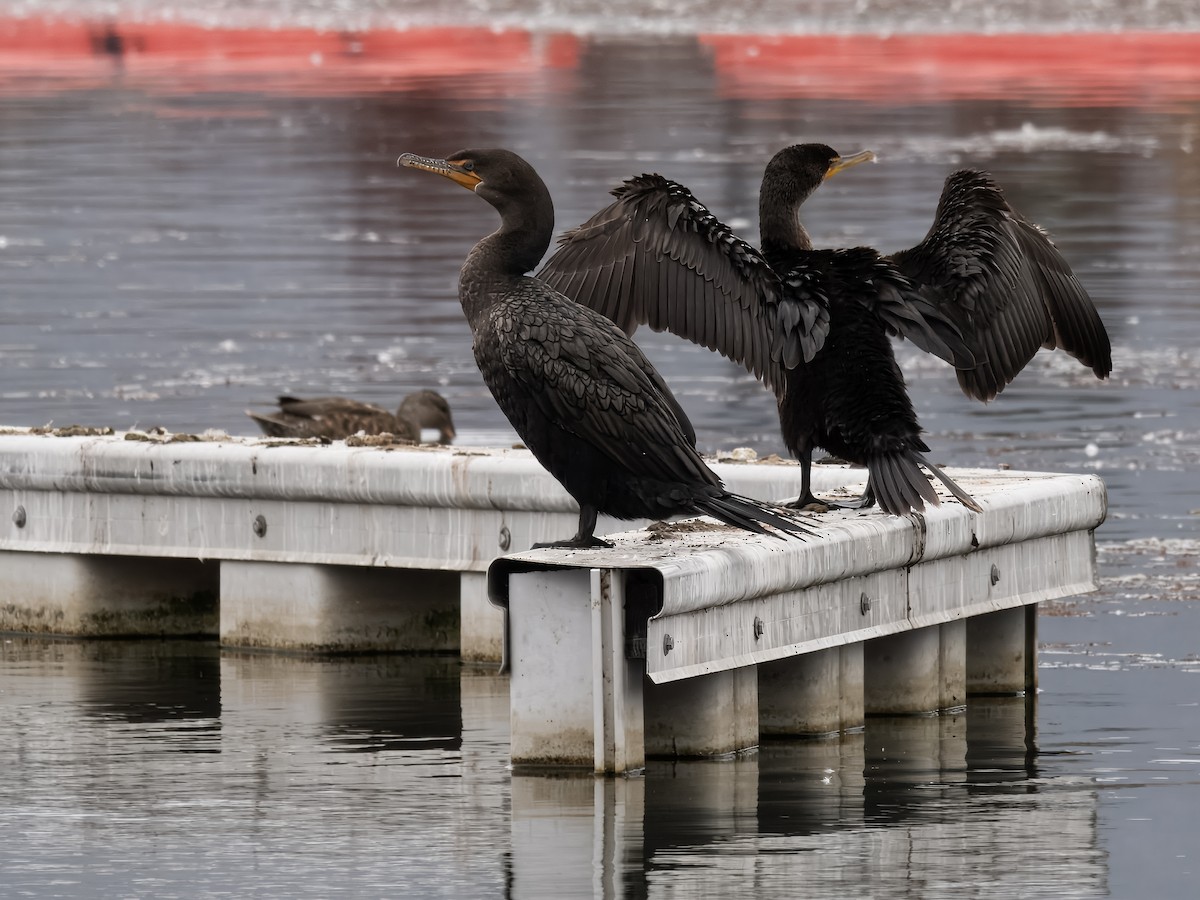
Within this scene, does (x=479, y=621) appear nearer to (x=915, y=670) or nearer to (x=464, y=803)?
(x=915, y=670)

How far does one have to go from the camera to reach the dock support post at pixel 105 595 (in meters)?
12.1

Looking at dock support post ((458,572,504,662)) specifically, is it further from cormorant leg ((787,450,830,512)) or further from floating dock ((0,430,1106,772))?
cormorant leg ((787,450,830,512))

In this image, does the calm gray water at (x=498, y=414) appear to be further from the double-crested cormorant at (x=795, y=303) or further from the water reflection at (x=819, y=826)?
the double-crested cormorant at (x=795, y=303)

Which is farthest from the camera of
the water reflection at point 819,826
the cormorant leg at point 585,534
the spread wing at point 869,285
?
the spread wing at point 869,285

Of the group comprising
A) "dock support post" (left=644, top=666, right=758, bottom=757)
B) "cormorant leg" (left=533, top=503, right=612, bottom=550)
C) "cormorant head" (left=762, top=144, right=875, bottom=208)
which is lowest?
"dock support post" (left=644, top=666, right=758, bottom=757)

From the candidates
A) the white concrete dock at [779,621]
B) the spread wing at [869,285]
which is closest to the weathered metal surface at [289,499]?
the white concrete dock at [779,621]

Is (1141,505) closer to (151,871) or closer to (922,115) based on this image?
(151,871)

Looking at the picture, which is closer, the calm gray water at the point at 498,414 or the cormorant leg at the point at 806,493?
the calm gray water at the point at 498,414

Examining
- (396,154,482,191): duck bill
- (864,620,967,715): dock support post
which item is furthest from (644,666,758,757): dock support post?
(396,154,482,191): duck bill

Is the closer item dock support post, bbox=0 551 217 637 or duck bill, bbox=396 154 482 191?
duck bill, bbox=396 154 482 191

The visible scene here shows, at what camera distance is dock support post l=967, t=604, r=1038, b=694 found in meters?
10.9

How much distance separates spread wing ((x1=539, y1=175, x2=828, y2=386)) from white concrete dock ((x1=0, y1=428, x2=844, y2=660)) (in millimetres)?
1197

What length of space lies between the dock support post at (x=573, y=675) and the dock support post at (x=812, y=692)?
0.93 m

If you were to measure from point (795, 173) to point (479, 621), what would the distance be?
95.2 inches
